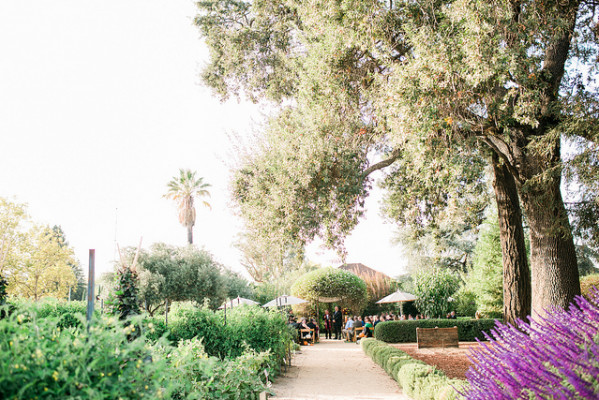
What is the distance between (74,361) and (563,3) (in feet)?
34.5

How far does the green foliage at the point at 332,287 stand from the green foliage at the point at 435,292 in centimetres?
402

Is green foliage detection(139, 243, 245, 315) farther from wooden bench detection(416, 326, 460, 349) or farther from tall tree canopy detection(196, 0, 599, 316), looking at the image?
tall tree canopy detection(196, 0, 599, 316)

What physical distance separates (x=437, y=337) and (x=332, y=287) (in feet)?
34.0

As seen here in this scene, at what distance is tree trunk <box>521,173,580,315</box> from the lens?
8742 mm

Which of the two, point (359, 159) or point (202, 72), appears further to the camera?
point (202, 72)

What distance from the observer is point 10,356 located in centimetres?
193

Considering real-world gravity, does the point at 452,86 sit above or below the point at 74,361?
above

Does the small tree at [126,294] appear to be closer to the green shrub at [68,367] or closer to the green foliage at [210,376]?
the green foliage at [210,376]

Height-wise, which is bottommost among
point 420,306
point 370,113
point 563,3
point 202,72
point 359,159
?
point 420,306

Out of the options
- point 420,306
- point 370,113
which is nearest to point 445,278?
point 420,306

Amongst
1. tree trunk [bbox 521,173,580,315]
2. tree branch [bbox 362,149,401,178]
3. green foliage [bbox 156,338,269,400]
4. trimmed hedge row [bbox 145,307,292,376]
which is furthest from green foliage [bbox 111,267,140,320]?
tree trunk [bbox 521,173,580,315]

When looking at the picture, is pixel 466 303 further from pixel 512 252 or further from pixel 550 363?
pixel 550 363

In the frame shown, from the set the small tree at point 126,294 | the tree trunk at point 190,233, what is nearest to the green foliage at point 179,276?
the tree trunk at point 190,233

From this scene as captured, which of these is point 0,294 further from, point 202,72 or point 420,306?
point 420,306
